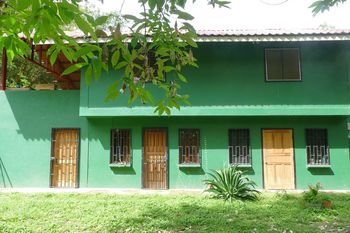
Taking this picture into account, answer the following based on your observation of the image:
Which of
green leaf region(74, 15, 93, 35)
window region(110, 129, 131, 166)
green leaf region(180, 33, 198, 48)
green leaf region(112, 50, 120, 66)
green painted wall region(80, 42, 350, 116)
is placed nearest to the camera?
green leaf region(74, 15, 93, 35)

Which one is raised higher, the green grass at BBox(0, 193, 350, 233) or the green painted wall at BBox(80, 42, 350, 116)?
the green painted wall at BBox(80, 42, 350, 116)

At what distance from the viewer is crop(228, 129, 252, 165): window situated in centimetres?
1084

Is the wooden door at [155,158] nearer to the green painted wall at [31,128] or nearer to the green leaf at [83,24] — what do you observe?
the green painted wall at [31,128]

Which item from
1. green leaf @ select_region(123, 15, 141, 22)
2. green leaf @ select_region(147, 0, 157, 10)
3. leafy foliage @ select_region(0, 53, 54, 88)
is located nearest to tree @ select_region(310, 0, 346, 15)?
green leaf @ select_region(147, 0, 157, 10)

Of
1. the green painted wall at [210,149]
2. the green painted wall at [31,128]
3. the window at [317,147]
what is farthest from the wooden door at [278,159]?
the green painted wall at [31,128]

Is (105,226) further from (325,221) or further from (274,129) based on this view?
(274,129)

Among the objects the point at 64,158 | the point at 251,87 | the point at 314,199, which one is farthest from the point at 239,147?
the point at 64,158

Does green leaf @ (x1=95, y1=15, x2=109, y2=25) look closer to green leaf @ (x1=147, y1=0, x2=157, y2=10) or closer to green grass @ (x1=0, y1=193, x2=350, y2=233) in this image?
green leaf @ (x1=147, y1=0, x2=157, y2=10)

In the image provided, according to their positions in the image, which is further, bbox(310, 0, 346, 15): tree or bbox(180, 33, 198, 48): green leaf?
bbox(310, 0, 346, 15): tree

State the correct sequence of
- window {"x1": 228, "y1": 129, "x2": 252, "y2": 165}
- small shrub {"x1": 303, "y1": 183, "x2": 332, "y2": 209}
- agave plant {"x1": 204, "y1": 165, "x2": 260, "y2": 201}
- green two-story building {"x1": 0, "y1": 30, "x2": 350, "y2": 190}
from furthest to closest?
window {"x1": 228, "y1": 129, "x2": 252, "y2": 165}
green two-story building {"x1": 0, "y1": 30, "x2": 350, "y2": 190}
agave plant {"x1": 204, "y1": 165, "x2": 260, "y2": 201}
small shrub {"x1": 303, "y1": 183, "x2": 332, "y2": 209}

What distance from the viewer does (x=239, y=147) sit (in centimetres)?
1090

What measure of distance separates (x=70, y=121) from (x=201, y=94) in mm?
4718

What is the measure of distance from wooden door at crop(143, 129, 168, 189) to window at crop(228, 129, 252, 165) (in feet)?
7.39

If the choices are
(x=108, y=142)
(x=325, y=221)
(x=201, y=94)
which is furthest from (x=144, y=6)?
(x=108, y=142)
